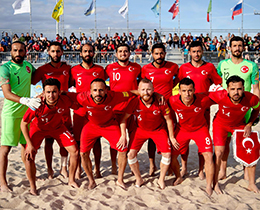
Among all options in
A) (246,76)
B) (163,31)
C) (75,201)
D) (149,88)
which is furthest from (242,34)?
(75,201)

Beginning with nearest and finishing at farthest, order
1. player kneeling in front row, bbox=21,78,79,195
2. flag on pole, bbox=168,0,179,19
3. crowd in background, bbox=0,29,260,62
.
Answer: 1. player kneeling in front row, bbox=21,78,79,195
2. crowd in background, bbox=0,29,260,62
3. flag on pole, bbox=168,0,179,19

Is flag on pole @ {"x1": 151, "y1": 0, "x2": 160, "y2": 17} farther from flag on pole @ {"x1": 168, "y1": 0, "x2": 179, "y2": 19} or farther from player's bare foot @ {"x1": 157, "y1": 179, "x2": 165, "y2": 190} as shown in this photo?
player's bare foot @ {"x1": 157, "y1": 179, "x2": 165, "y2": 190}

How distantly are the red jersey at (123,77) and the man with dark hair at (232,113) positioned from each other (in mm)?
1470

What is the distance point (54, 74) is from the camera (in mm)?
4715

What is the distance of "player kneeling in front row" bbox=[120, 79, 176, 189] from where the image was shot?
14.2ft

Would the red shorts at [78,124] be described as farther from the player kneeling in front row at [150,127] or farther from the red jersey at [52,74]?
the player kneeling in front row at [150,127]

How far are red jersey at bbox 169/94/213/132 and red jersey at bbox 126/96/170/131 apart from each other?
192 mm

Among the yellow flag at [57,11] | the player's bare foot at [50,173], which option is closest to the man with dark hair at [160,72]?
the player's bare foot at [50,173]

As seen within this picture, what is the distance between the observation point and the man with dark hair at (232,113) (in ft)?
13.4

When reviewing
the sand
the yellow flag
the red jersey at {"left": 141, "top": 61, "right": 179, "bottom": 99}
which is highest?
the yellow flag

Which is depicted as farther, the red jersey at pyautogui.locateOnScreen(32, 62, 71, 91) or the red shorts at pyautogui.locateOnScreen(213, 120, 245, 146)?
the red jersey at pyautogui.locateOnScreen(32, 62, 71, 91)

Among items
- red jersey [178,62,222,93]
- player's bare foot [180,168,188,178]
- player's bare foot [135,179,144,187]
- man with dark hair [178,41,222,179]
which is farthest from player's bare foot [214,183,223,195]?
red jersey [178,62,222,93]

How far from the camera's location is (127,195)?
13.5 ft

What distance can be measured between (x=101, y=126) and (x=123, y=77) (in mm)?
1043
